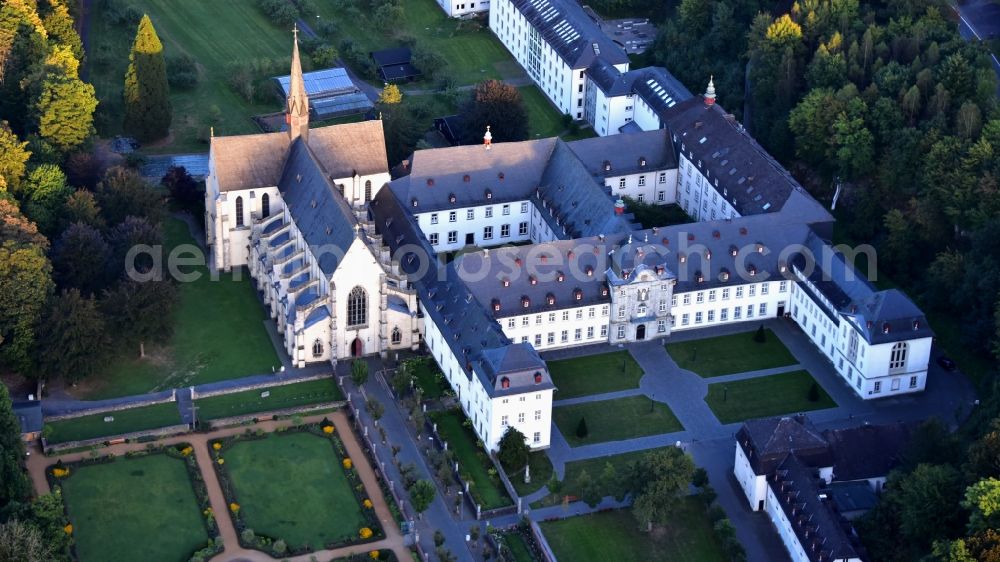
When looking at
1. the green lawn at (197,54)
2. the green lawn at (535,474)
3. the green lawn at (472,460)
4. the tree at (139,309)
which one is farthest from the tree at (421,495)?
the green lawn at (197,54)

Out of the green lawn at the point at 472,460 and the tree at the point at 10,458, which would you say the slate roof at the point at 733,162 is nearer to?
the green lawn at the point at 472,460

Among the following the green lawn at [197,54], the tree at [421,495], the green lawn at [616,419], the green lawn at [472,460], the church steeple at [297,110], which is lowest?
the green lawn at [197,54]

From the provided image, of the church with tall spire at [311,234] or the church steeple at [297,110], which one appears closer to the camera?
the church with tall spire at [311,234]

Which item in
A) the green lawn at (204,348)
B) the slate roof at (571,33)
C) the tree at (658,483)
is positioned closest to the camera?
the tree at (658,483)

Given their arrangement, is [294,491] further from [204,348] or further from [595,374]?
[595,374]


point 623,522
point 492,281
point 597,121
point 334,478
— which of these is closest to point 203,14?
point 597,121

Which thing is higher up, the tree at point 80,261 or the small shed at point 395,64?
the tree at point 80,261
